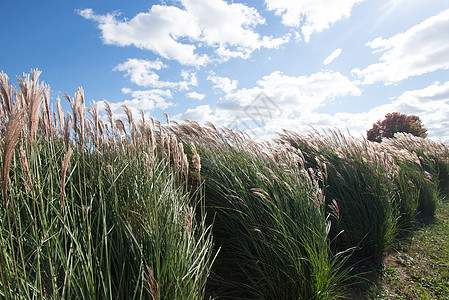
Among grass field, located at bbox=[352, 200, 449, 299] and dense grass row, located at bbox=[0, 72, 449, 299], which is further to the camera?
grass field, located at bbox=[352, 200, 449, 299]

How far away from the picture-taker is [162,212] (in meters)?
1.84

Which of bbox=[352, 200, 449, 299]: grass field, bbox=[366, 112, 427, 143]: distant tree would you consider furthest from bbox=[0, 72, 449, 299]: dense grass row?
bbox=[366, 112, 427, 143]: distant tree

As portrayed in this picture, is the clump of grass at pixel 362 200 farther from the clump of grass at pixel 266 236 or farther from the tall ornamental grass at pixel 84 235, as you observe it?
the tall ornamental grass at pixel 84 235

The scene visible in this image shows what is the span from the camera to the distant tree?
18938mm

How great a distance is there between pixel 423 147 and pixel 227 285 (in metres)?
7.28

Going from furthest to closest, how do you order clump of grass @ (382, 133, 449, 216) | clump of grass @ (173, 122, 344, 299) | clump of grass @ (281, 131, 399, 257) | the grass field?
1. clump of grass @ (382, 133, 449, 216)
2. clump of grass @ (281, 131, 399, 257)
3. the grass field
4. clump of grass @ (173, 122, 344, 299)

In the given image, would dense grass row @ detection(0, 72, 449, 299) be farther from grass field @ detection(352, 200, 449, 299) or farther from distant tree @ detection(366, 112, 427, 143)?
distant tree @ detection(366, 112, 427, 143)

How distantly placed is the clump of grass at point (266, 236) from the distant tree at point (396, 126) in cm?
2058

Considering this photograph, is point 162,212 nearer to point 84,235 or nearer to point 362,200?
point 84,235

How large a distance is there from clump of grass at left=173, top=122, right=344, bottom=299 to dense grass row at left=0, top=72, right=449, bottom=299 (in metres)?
0.01

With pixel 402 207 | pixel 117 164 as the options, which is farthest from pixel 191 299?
pixel 402 207

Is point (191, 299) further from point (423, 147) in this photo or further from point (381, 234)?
point (423, 147)

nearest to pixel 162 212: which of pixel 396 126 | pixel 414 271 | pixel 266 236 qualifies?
pixel 266 236

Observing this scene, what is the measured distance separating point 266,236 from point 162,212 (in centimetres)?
99
